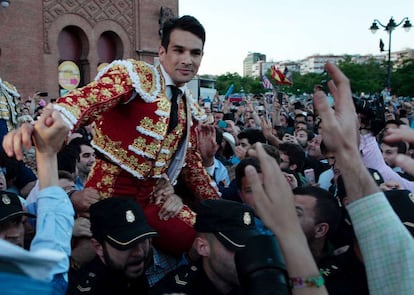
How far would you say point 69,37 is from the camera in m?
21.0

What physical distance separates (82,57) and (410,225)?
19942 millimetres

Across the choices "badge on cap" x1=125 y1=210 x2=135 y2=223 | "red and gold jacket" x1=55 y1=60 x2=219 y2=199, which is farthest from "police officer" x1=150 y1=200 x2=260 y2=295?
"red and gold jacket" x1=55 y1=60 x2=219 y2=199

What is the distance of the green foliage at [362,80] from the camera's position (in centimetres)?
3900

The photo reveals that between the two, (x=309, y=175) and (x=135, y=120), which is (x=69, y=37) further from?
(x=135, y=120)

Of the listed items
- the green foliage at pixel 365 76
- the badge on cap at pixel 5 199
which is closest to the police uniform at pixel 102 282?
the badge on cap at pixel 5 199

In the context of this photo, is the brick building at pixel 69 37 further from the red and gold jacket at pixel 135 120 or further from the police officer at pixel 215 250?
the police officer at pixel 215 250

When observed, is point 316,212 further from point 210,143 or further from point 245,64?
point 245,64

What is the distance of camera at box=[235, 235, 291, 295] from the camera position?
1.38 m

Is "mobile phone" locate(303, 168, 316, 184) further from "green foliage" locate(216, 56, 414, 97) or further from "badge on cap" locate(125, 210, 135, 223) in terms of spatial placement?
"green foliage" locate(216, 56, 414, 97)

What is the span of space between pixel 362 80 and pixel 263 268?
54.0 meters

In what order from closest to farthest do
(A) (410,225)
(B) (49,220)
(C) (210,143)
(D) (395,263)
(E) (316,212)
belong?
1. (D) (395,263)
2. (B) (49,220)
3. (A) (410,225)
4. (E) (316,212)
5. (C) (210,143)

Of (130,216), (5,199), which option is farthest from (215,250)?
(5,199)

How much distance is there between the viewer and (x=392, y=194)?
2.64 metres

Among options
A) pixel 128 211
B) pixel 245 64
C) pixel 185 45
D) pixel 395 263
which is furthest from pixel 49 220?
pixel 245 64
